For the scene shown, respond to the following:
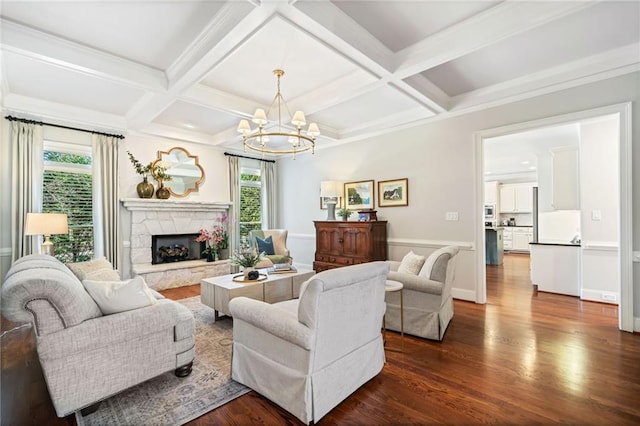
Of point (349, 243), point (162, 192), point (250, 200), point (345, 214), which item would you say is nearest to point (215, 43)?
point (345, 214)

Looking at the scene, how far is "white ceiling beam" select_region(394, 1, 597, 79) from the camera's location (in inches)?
89.6

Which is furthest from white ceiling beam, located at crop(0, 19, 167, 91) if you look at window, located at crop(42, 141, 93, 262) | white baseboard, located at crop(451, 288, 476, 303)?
white baseboard, located at crop(451, 288, 476, 303)

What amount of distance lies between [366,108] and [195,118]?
115 inches

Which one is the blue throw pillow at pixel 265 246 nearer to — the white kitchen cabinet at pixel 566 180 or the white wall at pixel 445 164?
the white wall at pixel 445 164

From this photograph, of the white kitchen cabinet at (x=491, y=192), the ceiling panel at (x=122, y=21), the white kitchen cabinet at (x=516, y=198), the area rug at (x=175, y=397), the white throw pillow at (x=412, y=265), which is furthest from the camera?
the white kitchen cabinet at (x=491, y=192)

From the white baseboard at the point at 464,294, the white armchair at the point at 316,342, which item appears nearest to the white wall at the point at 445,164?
the white baseboard at the point at 464,294

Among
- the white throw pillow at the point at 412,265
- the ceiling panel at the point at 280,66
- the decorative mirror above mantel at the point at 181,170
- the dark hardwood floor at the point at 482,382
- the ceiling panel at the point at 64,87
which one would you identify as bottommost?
the dark hardwood floor at the point at 482,382

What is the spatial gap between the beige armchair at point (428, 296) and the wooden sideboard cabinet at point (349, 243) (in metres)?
1.76

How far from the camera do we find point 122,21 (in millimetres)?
2547

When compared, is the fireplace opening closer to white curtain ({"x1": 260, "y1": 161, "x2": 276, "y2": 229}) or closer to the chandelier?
white curtain ({"x1": 260, "y1": 161, "x2": 276, "y2": 229})

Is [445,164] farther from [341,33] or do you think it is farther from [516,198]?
[516,198]

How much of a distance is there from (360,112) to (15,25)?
4035 mm

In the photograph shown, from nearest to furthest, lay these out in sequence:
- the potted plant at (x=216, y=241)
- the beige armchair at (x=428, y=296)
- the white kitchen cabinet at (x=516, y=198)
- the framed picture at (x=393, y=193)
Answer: the beige armchair at (x=428, y=296)
the framed picture at (x=393, y=193)
the potted plant at (x=216, y=241)
the white kitchen cabinet at (x=516, y=198)

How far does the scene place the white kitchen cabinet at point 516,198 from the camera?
9805mm
